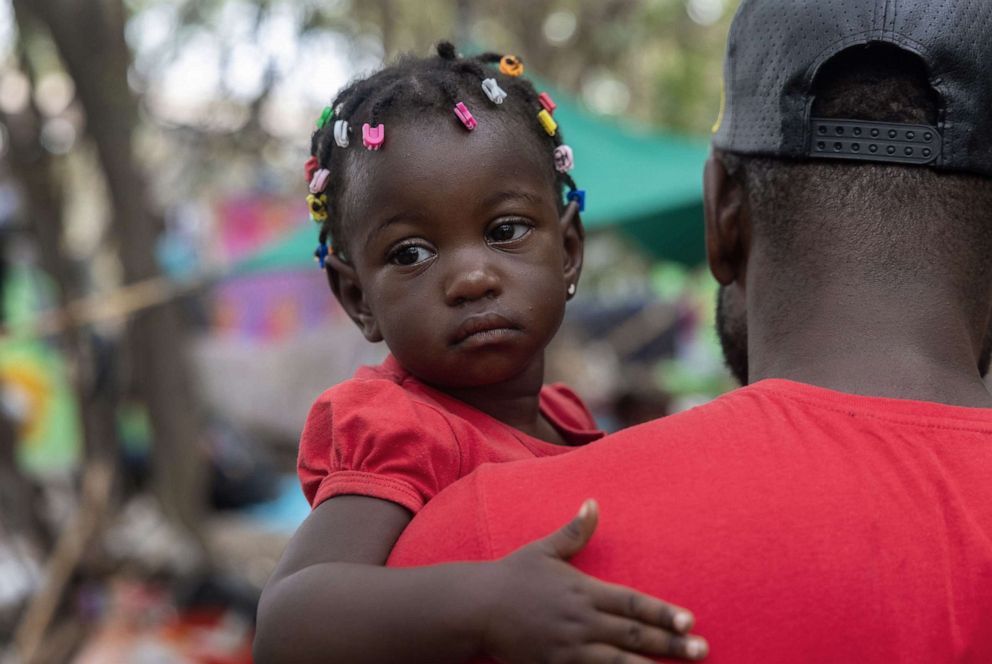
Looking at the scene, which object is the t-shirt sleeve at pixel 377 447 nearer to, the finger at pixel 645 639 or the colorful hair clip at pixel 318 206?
the finger at pixel 645 639

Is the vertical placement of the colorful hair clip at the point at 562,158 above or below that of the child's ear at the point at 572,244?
above

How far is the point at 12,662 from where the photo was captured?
210 inches

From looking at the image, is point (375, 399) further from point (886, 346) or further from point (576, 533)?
point (886, 346)

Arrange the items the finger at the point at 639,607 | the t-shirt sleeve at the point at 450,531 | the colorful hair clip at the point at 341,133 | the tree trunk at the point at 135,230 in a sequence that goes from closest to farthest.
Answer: the finger at the point at 639,607
the t-shirt sleeve at the point at 450,531
the colorful hair clip at the point at 341,133
the tree trunk at the point at 135,230

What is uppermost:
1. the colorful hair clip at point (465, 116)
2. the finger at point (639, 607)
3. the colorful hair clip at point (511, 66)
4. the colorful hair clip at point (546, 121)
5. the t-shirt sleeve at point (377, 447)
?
the colorful hair clip at point (511, 66)

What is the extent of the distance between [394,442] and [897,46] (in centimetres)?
86

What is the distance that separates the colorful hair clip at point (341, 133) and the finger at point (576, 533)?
2.87 feet

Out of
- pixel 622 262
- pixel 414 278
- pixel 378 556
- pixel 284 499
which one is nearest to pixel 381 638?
pixel 378 556

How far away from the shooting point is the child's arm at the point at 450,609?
118cm

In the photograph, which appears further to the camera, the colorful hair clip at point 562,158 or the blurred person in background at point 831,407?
the colorful hair clip at point 562,158

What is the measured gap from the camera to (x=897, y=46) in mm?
1413

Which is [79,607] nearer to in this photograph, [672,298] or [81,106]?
[81,106]

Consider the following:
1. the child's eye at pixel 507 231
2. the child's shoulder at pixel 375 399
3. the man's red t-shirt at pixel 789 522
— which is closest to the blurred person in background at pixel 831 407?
the man's red t-shirt at pixel 789 522

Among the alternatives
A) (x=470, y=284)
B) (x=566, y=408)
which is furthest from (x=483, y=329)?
(x=566, y=408)
